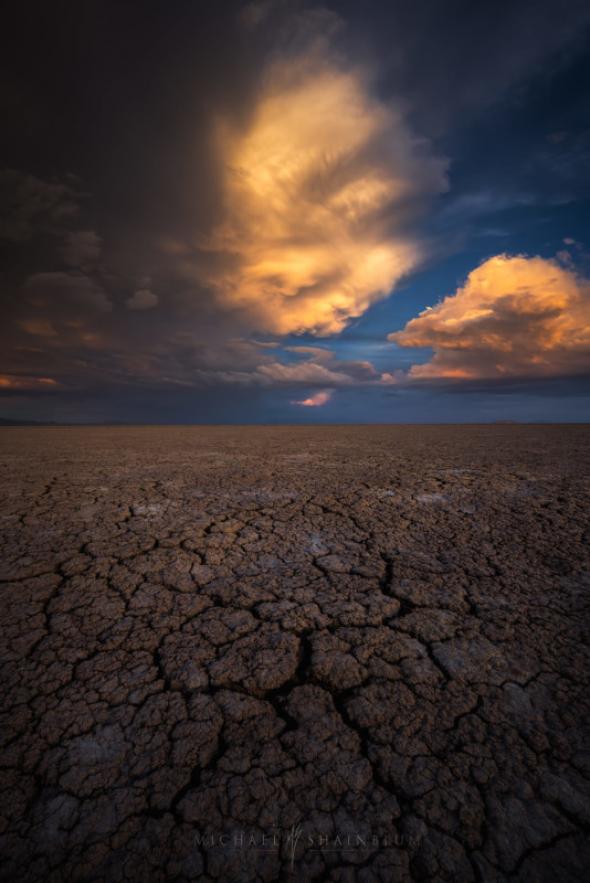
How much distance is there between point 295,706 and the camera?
45.6 inches

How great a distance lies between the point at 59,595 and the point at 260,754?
1337 mm

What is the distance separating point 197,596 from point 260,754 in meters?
0.89

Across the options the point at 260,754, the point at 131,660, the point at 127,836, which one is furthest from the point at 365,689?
the point at 131,660

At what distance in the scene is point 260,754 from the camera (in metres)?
1.00

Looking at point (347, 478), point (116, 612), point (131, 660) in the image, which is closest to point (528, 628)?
point (131, 660)

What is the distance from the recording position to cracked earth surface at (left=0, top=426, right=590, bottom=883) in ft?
2.63

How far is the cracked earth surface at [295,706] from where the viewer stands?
2.63 feet

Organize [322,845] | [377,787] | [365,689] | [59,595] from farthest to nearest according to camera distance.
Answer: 1. [59,595]
2. [365,689]
3. [377,787]
4. [322,845]

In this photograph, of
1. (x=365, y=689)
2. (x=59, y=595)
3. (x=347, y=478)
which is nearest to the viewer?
(x=365, y=689)

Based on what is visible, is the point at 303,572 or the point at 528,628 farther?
the point at 303,572

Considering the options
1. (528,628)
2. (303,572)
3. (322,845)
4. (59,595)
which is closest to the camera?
(322,845)

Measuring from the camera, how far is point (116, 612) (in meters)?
1.65

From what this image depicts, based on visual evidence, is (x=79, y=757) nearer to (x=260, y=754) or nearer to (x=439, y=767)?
(x=260, y=754)

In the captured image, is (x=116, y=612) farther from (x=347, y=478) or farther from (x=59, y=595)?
(x=347, y=478)
